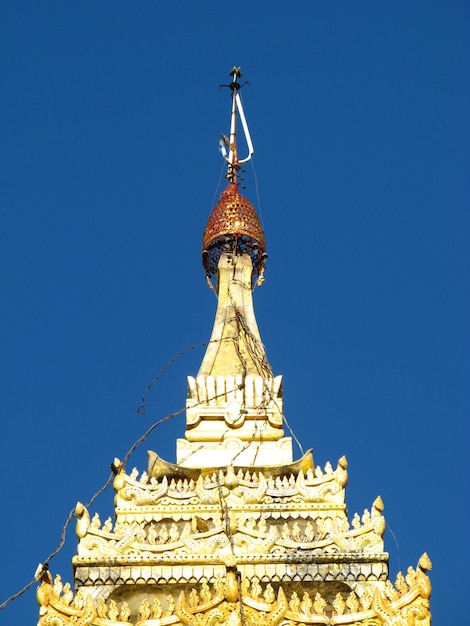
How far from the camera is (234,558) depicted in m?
20.5

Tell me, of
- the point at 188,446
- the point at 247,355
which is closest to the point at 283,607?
the point at 188,446

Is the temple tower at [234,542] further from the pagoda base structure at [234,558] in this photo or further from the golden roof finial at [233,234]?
the golden roof finial at [233,234]

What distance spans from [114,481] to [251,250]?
8.59 metres

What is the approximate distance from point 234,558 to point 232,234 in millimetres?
12252

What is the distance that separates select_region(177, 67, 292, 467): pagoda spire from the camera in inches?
1061

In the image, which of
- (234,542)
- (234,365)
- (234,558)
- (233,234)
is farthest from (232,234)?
(234,558)

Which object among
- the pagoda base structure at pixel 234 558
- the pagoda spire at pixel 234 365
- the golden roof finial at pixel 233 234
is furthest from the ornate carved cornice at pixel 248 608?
the golden roof finial at pixel 233 234

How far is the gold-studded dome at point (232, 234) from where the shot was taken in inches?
1248

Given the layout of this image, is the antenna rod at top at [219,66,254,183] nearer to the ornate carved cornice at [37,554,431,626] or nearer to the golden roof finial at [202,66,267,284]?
the golden roof finial at [202,66,267,284]

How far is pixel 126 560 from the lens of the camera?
22516mm

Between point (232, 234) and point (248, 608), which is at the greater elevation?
point (232, 234)

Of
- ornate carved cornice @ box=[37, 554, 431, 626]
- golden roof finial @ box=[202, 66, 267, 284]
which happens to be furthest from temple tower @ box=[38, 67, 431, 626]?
golden roof finial @ box=[202, 66, 267, 284]

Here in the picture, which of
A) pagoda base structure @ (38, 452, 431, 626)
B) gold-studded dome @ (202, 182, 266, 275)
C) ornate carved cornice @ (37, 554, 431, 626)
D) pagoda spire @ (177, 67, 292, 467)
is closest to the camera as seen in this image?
ornate carved cornice @ (37, 554, 431, 626)

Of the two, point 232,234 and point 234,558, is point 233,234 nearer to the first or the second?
point 232,234
